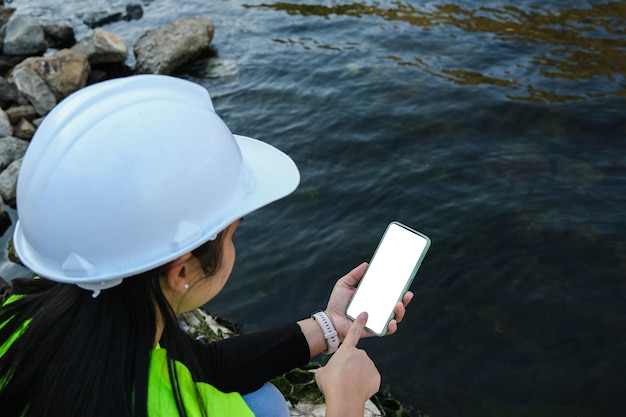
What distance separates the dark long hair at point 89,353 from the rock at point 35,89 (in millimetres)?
7734

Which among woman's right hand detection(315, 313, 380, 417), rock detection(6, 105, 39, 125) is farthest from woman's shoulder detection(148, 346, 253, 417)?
rock detection(6, 105, 39, 125)

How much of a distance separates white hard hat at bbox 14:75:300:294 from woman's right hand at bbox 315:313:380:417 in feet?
2.83

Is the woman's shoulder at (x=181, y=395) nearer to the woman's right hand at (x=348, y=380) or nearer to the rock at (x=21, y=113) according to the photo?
the woman's right hand at (x=348, y=380)

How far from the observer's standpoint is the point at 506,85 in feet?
25.3

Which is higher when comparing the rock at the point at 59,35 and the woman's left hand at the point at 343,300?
the woman's left hand at the point at 343,300

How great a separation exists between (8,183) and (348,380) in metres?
6.08

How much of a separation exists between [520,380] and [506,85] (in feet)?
14.8

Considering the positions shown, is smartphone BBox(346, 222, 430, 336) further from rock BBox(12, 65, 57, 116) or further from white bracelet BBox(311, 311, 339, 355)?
rock BBox(12, 65, 57, 116)

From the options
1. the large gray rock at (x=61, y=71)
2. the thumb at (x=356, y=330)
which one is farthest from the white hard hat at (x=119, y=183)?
the large gray rock at (x=61, y=71)

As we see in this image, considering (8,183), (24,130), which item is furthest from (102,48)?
(8,183)

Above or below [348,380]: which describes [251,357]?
below

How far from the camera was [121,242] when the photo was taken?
6.17 ft

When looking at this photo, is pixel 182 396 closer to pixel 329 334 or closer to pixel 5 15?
pixel 329 334

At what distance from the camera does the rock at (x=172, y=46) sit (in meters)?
10.3
